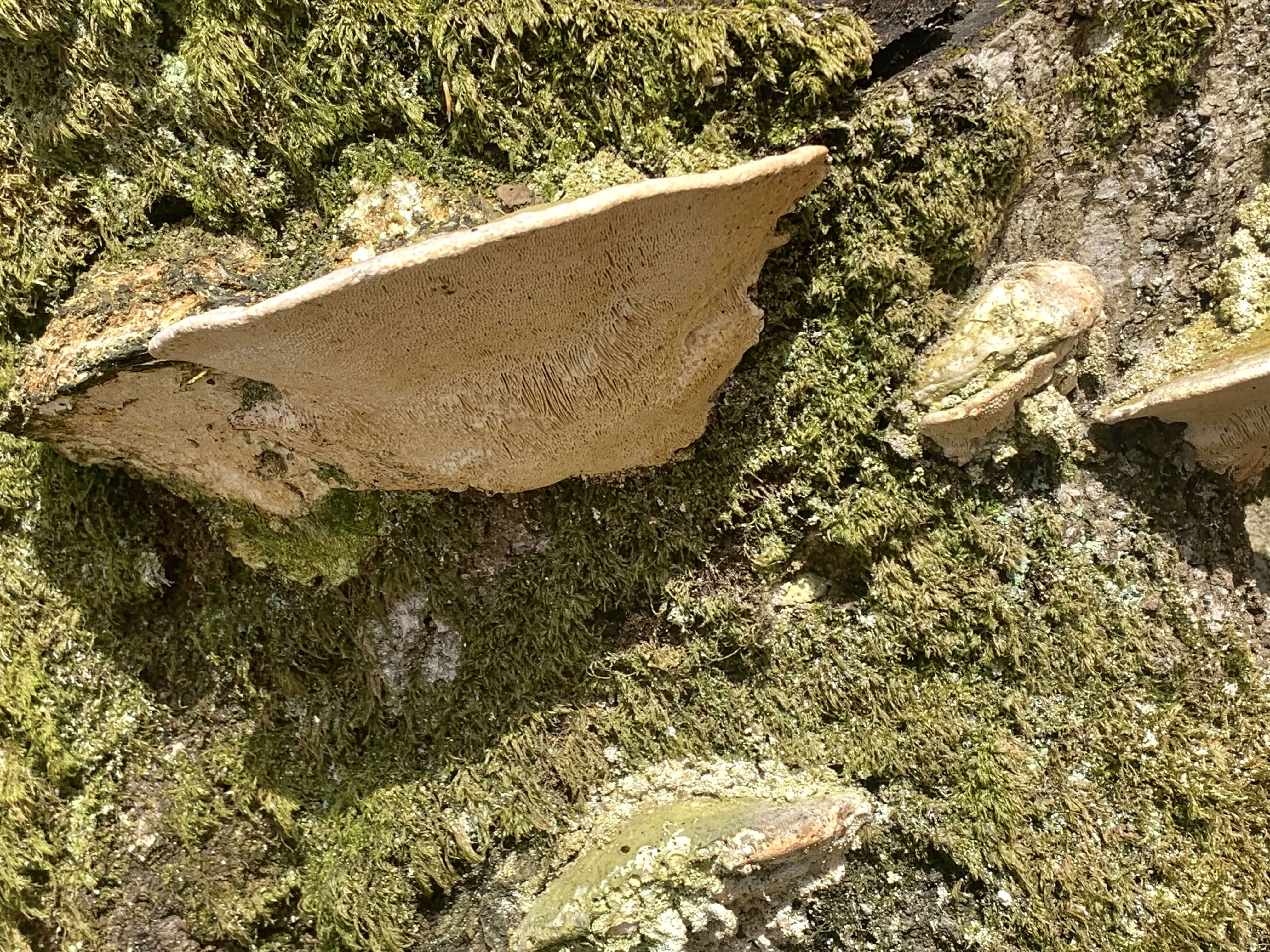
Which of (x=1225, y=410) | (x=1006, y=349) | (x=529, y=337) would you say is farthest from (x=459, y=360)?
(x=1225, y=410)

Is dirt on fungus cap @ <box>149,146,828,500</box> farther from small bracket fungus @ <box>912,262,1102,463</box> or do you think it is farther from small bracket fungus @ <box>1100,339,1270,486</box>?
small bracket fungus @ <box>1100,339,1270,486</box>

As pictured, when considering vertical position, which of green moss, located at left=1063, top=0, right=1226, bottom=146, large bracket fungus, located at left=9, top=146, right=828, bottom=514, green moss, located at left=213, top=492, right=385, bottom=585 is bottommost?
green moss, located at left=213, top=492, right=385, bottom=585

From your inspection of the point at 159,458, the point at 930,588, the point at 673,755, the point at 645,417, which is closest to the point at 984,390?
the point at 930,588

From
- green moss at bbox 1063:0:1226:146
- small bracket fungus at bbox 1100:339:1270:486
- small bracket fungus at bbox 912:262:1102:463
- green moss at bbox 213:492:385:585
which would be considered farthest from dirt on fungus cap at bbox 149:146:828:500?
small bracket fungus at bbox 1100:339:1270:486

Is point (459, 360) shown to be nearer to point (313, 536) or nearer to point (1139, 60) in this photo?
point (313, 536)

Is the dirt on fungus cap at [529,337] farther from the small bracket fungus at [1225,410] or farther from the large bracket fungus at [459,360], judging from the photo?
the small bracket fungus at [1225,410]

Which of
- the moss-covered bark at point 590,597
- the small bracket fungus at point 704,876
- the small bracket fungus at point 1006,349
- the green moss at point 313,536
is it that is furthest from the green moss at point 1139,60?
the green moss at point 313,536

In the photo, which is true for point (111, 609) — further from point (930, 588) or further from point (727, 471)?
point (930, 588)
